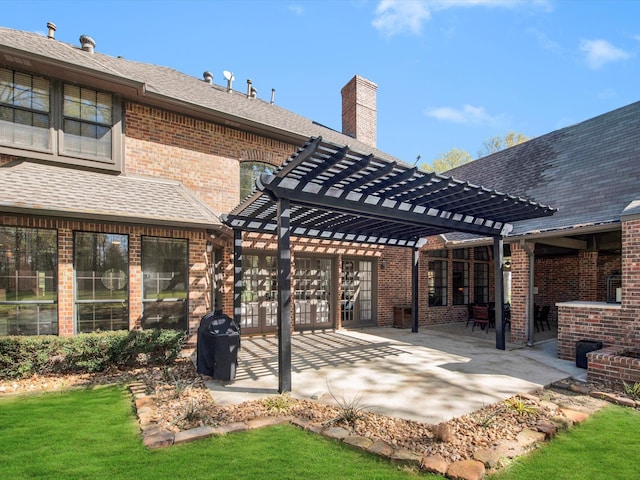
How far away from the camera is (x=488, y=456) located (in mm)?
3338

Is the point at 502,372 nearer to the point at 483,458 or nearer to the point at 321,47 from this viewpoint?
the point at 483,458

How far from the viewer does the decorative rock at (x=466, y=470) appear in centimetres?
302

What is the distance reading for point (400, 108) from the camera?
16391 millimetres

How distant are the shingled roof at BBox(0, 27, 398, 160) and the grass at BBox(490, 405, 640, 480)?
910 centimetres

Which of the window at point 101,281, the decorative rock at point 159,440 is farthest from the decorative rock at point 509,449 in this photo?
the window at point 101,281

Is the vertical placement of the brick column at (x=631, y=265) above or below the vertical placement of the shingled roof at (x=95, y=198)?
below

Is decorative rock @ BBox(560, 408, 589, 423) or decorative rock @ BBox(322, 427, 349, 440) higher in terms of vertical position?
decorative rock @ BBox(322, 427, 349, 440)

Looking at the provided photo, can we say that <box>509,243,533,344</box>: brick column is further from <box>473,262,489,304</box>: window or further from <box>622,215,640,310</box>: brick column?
<box>473,262,489,304</box>: window

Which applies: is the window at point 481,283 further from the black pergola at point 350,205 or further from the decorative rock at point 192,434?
the decorative rock at point 192,434

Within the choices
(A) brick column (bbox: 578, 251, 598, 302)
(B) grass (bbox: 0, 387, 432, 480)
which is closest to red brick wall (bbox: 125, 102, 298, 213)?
(B) grass (bbox: 0, 387, 432, 480)

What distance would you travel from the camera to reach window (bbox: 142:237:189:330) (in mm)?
7434

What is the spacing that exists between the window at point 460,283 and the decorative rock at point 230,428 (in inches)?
446

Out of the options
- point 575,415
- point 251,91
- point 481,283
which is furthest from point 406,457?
point 251,91

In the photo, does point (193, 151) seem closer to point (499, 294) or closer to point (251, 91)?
point (251, 91)
